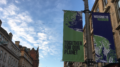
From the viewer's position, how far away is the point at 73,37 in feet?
33.2

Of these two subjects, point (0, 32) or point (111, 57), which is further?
point (0, 32)

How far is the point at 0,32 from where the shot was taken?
35.3 meters

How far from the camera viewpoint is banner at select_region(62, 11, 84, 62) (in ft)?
31.6

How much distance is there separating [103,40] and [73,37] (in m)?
2.44

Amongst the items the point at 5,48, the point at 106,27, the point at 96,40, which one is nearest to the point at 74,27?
the point at 96,40

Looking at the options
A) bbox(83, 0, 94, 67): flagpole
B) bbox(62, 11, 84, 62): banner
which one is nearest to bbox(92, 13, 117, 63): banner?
bbox(83, 0, 94, 67): flagpole

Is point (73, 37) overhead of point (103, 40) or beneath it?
overhead

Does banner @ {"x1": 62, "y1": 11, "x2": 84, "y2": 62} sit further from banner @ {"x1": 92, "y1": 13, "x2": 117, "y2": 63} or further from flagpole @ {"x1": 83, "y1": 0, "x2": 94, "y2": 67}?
banner @ {"x1": 92, "y1": 13, "x2": 117, "y2": 63}

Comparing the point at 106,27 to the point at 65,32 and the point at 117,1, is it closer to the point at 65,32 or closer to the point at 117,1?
the point at 65,32

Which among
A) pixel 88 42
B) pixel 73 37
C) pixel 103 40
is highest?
pixel 73 37

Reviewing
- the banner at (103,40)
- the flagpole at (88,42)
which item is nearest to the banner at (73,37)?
the flagpole at (88,42)

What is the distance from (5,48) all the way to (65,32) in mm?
32656

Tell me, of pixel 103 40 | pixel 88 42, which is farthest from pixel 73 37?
pixel 103 40

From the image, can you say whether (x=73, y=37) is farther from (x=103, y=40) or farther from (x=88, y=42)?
(x=103, y=40)
